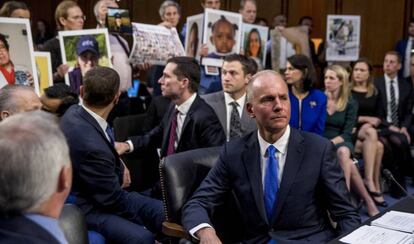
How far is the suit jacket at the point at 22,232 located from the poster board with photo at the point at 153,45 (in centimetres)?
321

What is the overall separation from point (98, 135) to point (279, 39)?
3.37 meters

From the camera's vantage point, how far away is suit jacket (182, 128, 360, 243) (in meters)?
2.13

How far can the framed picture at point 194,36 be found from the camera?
4.54m

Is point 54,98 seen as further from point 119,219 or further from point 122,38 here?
point 122,38

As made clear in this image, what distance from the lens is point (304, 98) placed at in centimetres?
436

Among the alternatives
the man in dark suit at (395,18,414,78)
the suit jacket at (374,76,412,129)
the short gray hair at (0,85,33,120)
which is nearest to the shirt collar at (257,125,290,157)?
the short gray hair at (0,85,33,120)

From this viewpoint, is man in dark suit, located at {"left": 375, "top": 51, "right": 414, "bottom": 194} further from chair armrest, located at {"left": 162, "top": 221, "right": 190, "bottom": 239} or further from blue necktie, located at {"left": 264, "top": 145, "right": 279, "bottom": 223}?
chair armrest, located at {"left": 162, "top": 221, "right": 190, "bottom": 239}

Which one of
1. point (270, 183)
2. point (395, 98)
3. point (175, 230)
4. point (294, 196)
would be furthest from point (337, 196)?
point (395, 98)

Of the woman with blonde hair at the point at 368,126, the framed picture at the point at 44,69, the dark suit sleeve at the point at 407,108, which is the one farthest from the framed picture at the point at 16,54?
the dark suit sleeve at the point at 407,108

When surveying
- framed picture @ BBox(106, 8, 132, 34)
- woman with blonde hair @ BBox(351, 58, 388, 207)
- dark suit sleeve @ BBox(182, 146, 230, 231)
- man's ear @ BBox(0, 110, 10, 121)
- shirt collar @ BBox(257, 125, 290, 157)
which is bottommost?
woman with blonde hair @ BBox(351, 58, 388, 207)

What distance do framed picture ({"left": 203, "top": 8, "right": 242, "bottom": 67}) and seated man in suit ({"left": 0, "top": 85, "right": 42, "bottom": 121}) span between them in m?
2.25

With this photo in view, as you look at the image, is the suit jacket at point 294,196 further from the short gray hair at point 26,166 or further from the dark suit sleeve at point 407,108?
the dark suit sleeve at point 407,108

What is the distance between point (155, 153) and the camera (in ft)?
11.6

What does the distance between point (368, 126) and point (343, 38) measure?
6.91ft
